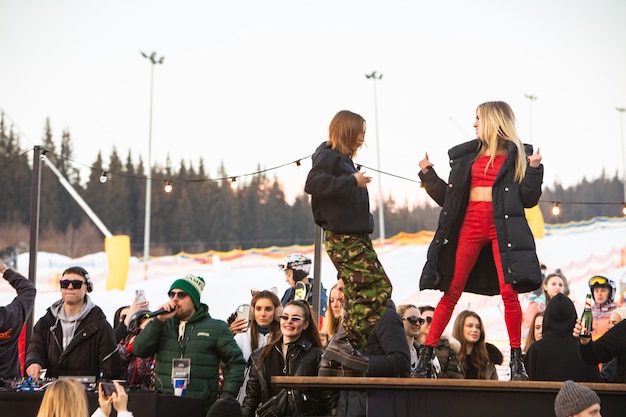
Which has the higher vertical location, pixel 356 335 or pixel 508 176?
pixel 508 176

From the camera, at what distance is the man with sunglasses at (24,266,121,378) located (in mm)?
6410

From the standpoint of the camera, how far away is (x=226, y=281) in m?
19.3

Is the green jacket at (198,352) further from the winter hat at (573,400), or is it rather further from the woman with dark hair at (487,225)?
the winter hat at (573,400)

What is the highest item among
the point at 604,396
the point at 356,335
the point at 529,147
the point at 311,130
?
the point at 311,130

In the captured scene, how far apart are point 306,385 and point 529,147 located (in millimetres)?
2161

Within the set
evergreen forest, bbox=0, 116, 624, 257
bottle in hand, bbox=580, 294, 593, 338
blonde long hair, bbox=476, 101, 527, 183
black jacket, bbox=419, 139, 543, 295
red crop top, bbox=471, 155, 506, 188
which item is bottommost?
bottle in hand, bbox=580, 294, 593, 338

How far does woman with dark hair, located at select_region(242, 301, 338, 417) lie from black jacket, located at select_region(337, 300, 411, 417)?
0.66 feet

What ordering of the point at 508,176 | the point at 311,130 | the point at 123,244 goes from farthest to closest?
the point at 311,130
the point at 123,244
the point at 508,176

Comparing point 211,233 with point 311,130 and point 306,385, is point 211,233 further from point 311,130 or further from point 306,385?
point 306,385

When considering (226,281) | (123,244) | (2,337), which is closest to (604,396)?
(2,337)

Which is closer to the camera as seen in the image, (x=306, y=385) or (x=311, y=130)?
(x=306, y=385)

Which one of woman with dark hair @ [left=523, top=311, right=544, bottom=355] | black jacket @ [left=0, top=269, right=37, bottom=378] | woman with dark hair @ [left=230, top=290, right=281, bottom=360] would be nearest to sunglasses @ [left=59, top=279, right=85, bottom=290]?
black jacket @ [left=0, top=269, right=37, bottom=378]

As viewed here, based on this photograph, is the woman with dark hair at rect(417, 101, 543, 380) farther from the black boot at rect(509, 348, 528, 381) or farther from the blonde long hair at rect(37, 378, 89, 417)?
the blonde long hair at rect(37, 378, 89, 417)

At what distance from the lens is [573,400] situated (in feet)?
14.6
